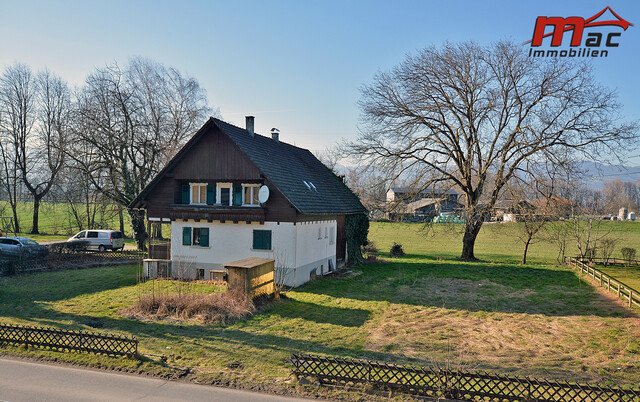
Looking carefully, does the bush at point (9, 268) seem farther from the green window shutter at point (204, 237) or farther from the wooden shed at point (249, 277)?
the wooden shed at point (249, 277)

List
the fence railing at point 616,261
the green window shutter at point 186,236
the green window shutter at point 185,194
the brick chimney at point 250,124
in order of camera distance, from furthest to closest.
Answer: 1. the fence railing at point 616,261
2. the brick chimney at point 250,124
3. the green window shutter at point 185,194
4. the green window shutter at point 186,236

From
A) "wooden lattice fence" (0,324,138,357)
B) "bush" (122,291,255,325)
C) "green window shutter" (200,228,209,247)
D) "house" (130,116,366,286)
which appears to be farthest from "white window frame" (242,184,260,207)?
"wooden lattice fence" (0,324,138,357)

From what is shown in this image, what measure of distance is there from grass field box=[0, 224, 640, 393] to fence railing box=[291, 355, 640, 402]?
3.12 ft

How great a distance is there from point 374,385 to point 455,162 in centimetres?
2495

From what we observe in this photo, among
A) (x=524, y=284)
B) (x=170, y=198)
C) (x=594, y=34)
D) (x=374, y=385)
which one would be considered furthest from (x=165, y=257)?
(x=594, y=34)

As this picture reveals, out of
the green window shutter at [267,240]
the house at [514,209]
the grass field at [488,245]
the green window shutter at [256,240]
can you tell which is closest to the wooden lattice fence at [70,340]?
the green window shutter at [267,240]

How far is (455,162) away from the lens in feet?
104

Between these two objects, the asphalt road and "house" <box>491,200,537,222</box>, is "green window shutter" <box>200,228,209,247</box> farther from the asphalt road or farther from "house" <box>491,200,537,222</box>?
"house" <box>491,200,537,222</box>

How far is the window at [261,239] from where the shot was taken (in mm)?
21375

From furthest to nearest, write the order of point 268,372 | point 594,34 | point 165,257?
point 165,257, point 594,34, point 268,372

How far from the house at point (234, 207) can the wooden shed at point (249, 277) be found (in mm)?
2702

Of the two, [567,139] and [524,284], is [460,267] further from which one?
[567,139]

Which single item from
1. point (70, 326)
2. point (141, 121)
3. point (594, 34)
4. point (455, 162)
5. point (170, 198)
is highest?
point (594, 34)

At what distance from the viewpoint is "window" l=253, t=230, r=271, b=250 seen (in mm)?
21375
